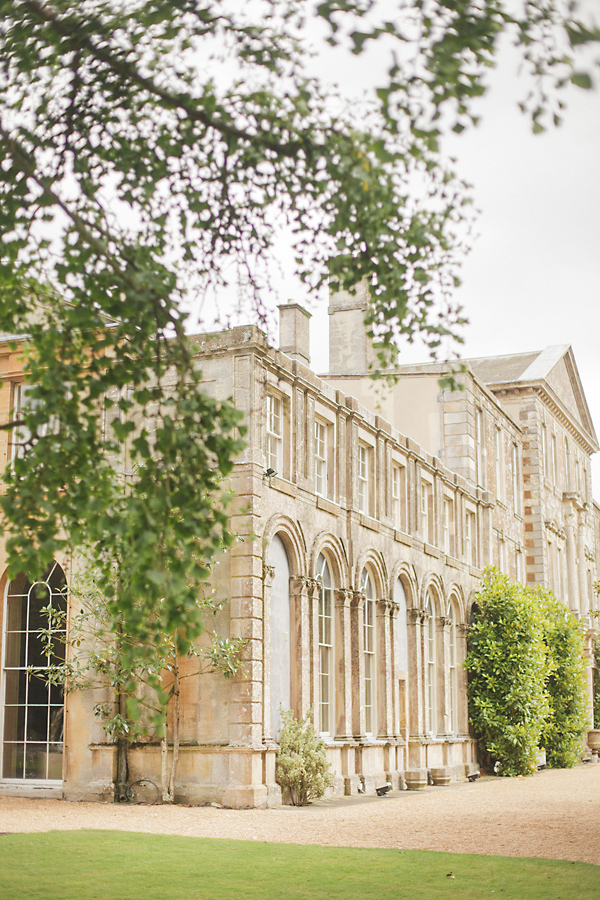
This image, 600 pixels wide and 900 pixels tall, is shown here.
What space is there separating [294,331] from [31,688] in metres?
11.5

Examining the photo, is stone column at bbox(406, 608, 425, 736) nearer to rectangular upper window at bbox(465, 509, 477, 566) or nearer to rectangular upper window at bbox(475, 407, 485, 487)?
rectangular upper window at bbox(465, 509, 477, 566)

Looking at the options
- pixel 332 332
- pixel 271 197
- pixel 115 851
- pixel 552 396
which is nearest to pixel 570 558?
pixel 552 396

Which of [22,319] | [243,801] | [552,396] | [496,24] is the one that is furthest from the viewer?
[552,396]

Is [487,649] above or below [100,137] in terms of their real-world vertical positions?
below

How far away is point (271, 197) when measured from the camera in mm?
8328

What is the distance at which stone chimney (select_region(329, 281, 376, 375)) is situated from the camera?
107 feet

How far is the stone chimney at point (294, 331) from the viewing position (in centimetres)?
2653

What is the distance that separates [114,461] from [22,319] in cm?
1040

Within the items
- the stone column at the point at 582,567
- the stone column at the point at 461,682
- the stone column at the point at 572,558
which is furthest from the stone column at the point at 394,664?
the stone column at the point at 582,567

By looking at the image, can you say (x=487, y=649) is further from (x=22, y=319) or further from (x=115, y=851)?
(x=22, y=319)

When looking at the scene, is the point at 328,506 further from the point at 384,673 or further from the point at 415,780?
the point at 415,780

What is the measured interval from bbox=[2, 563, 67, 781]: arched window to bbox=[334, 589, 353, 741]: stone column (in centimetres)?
514

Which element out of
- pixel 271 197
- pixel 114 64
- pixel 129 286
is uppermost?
pixel 114 64

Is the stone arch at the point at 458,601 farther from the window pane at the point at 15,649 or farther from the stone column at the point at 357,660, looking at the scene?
the window pane at the point at 15,649
